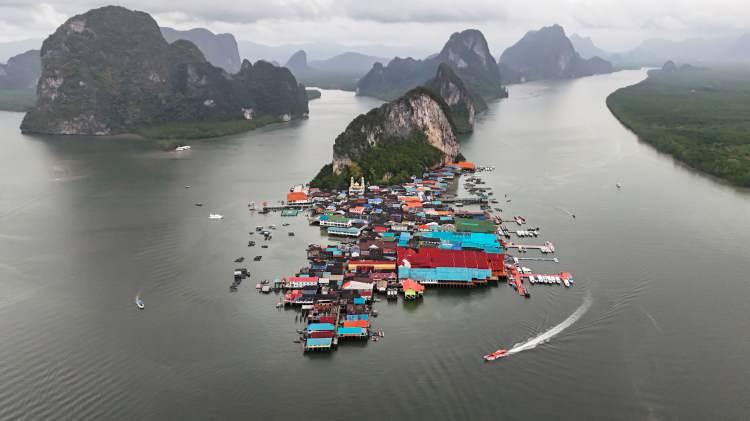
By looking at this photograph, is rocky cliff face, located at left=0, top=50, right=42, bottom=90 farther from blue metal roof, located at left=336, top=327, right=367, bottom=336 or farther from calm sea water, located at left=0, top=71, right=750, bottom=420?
blue metal roof, located at left=336, top=327, right=367, bottom=336

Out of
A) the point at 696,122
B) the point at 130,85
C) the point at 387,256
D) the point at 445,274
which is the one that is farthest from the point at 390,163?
the point at 130,85

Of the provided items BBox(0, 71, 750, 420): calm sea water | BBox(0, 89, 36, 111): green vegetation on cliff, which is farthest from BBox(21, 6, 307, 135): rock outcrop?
BBox(0, 71, 750, 420): calm sea water

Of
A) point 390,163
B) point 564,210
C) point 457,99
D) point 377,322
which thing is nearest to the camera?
point 377,322

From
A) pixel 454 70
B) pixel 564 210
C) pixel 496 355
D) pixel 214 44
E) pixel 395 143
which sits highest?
pixel 214 44

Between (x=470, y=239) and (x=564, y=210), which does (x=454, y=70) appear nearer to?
(x=564, y=210)

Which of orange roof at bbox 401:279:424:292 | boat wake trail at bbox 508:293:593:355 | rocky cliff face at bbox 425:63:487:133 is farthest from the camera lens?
rocky cliff face at bbox 425:63:487:133

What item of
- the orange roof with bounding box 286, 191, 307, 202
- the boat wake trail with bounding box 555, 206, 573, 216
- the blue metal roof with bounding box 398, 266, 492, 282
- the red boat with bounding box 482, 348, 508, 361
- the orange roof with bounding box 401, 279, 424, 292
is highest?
the orange roof with bounding box 286, 191, 307, 202

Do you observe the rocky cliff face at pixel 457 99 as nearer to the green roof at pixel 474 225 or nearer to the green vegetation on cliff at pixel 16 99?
the green roof at pixel 474 225

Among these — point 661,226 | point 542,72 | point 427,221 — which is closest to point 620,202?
point 661,226
